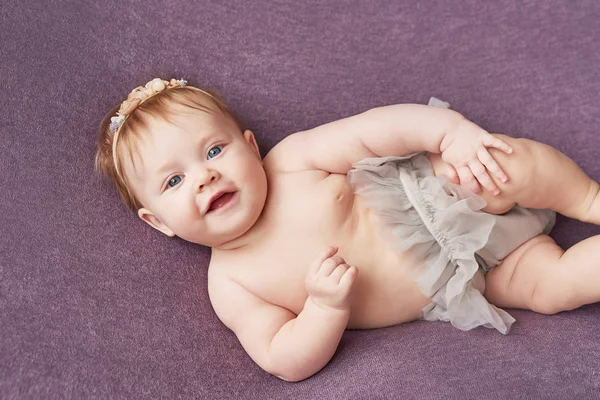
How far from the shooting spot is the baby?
4.04 feet

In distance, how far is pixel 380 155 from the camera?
1361mm

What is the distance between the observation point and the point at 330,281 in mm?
1183

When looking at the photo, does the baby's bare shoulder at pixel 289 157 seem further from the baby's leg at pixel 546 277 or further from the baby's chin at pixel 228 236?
the baby's leg at pixel 546 277

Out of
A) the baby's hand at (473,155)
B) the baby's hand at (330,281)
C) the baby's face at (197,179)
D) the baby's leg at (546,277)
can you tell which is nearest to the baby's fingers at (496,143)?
the baby's hand at (473,155)

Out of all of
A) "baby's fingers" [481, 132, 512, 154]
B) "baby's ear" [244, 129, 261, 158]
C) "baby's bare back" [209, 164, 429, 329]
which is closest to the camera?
"baby's fingers" [481, 132, 512, 154]

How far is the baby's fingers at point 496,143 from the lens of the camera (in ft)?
3.98

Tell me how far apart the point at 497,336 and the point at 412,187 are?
34 cm

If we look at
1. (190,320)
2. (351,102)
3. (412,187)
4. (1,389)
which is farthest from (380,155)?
(1,389)

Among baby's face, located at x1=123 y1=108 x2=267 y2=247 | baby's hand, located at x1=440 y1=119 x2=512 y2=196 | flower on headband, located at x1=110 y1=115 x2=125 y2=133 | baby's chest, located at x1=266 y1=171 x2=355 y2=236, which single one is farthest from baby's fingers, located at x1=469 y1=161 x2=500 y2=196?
flower on headband, located at x1=110 y1=115 x2=125 y2=133

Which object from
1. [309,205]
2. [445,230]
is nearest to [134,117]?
[309,205]

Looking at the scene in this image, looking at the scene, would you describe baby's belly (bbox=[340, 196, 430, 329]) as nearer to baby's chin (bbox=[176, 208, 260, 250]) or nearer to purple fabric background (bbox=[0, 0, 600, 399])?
purple fabric background (bbox=[0, 0, 600, 399])

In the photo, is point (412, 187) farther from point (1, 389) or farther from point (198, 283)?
point (1, 389)

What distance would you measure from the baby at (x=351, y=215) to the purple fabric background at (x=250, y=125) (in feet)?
0.17

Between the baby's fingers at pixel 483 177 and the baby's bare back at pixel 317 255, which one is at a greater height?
the baby's fingers at pixel 483 177
